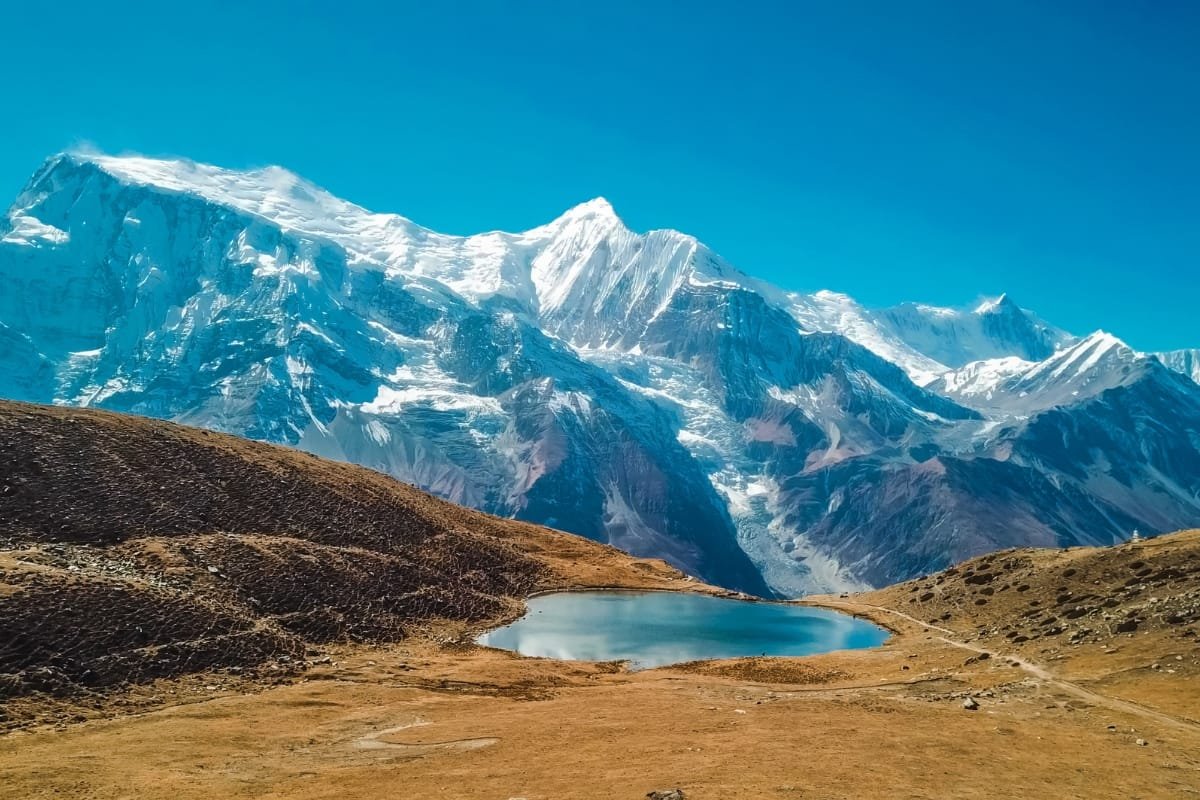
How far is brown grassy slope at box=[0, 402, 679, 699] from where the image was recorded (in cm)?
6119

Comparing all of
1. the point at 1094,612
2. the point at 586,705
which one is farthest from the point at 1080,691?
the point at 586,705

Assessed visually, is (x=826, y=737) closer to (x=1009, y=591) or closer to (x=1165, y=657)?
(x=1165, y=657)

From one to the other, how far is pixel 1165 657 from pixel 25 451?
336ft

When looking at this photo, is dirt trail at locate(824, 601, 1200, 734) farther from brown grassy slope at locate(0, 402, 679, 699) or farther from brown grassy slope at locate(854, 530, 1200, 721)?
brown grassy slope at locate(0, 402, 679, 699)

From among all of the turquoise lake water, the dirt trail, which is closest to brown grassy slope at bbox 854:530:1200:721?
the dirt trail

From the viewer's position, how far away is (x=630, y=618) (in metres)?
121

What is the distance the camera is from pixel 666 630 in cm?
11425

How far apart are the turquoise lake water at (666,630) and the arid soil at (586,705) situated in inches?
299

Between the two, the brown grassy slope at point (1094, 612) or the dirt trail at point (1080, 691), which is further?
the brown grassy slope at point (1094, 612)

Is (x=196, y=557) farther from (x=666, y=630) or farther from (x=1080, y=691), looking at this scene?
(x=1080, y=691)

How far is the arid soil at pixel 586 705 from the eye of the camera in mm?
43250

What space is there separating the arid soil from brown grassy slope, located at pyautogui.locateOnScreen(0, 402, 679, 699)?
0.49 meters

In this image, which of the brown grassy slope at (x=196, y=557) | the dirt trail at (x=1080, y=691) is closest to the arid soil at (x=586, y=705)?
the dirt trail at (x=1080, y=691)

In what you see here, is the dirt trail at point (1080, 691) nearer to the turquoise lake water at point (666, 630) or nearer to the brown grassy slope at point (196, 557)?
the turquoise lake water at point (666, 630)
